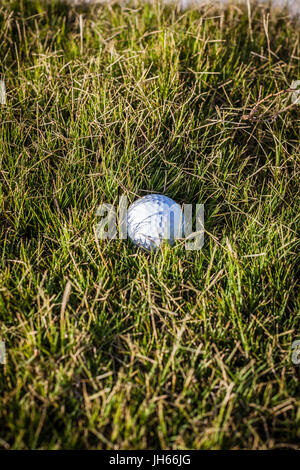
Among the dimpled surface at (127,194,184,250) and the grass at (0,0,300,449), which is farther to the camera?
the dimpled surface at (127,194,184,250)

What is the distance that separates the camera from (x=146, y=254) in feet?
6.09

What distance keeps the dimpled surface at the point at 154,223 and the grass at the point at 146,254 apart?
6 cm

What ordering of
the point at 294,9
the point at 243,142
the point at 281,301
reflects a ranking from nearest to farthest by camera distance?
the point at 281,301
the point at 243,142
the point at 294,9

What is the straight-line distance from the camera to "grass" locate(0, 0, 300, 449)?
1339 mm

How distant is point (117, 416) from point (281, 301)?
750 millimetres

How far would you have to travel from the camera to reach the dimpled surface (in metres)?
1.78

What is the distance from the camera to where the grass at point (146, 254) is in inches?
52.7

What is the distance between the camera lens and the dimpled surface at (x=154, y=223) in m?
1.78

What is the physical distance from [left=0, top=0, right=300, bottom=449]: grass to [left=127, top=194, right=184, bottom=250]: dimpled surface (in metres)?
0.06

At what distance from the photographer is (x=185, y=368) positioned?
4.66ft

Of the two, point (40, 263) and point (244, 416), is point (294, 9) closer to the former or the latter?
point (40, 263)

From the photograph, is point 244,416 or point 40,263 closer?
point 244,416

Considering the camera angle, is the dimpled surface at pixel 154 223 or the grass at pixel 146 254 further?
the dimpled surface at pixel 154 223
